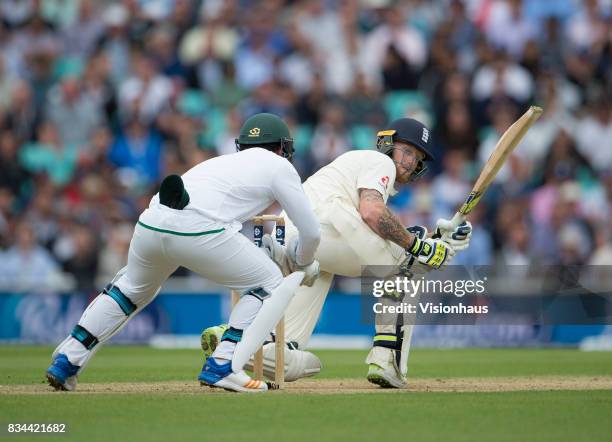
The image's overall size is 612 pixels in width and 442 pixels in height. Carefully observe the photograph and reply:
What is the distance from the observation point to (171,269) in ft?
27.3

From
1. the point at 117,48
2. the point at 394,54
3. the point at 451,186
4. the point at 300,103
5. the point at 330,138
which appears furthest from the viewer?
the point at 117,48

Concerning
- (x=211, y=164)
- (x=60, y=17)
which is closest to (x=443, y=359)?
(x=211, y=164)

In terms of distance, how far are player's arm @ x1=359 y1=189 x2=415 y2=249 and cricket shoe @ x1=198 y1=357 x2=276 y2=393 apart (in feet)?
5.50

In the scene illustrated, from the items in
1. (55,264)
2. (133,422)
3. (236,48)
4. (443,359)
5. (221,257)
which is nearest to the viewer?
(133,422)

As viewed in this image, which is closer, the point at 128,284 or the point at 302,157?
the point at 128,284

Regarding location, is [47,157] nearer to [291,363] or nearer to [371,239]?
[371,239]

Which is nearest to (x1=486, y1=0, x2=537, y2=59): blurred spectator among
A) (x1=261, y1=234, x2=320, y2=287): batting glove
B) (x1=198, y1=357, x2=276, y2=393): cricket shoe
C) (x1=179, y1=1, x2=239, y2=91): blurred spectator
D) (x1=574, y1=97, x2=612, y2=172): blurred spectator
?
(x1=574, y1=97, x2=612, y2=172): blurred spectator

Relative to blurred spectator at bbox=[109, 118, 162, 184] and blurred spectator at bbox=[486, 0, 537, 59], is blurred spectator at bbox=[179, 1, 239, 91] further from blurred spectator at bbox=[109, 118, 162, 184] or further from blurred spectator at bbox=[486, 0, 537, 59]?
blurred spectator at bbox=[486, 0, 537, 59]

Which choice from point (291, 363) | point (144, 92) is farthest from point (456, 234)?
point (144, 92)

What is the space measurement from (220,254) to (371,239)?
1710 mm

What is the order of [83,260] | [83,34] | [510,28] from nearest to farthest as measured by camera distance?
[83,260] < [510,28] < [83,34]

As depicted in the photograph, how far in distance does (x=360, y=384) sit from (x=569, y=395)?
6.22 ft

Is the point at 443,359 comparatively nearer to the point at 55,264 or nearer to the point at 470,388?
the point at 470,388

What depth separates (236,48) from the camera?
19141 mm
